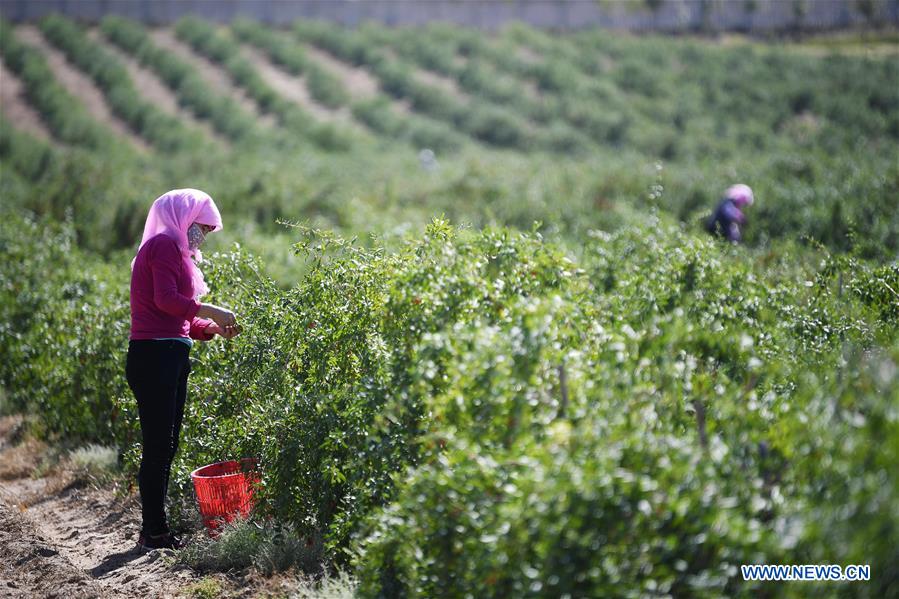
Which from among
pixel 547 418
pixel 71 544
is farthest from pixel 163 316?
pixel 547 418

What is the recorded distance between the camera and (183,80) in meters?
32.9

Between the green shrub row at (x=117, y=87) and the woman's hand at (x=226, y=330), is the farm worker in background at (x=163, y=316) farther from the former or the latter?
the green shrub row at (x=117, y=87)

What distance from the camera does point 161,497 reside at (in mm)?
4668

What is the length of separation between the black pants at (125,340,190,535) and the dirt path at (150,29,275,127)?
26878 millimetres

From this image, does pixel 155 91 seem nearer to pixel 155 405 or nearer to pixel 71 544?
pixel 71 544

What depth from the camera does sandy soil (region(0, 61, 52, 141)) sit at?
27.4 m

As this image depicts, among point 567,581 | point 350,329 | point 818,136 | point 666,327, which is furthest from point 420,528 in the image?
point 818,136

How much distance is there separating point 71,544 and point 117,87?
2901 cm

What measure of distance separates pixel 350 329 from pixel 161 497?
1.28 metres

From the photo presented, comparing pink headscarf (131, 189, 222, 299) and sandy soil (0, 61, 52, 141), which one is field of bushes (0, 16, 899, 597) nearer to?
pink headscarf (131, 189, 222, 299)

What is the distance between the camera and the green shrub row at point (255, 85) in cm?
2802

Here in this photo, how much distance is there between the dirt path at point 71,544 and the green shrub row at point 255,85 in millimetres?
21977

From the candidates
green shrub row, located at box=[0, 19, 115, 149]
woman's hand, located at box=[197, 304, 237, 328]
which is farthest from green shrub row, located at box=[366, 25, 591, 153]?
woman's hand, located at box=[197, 304, 237, 328]

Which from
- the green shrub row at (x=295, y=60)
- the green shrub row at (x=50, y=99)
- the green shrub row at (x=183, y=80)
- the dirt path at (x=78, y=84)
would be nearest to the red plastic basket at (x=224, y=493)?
the green shrub row at (x=50, y=99)
